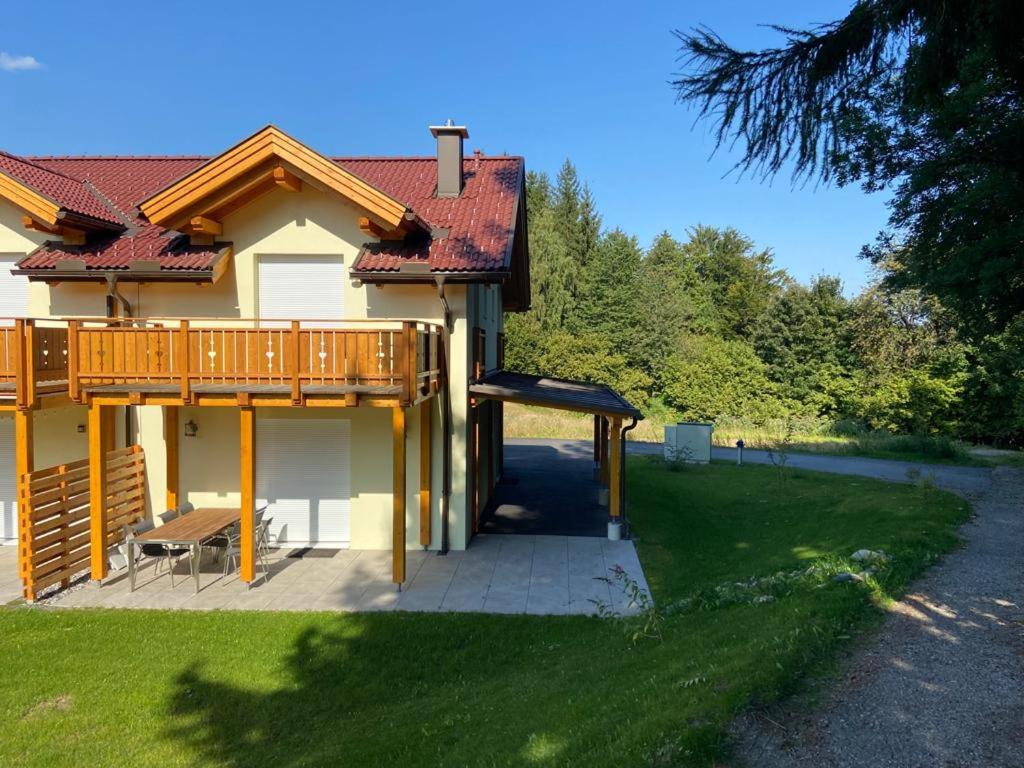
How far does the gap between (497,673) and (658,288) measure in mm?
39504

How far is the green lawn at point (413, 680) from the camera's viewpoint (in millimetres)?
4746

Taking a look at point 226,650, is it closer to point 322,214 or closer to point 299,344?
point 299,344

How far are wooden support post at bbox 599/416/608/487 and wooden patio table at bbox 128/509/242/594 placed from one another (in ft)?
30.4

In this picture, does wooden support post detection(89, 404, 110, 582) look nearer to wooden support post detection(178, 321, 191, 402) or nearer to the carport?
wooden support post detection(178, 321, 191, 402)

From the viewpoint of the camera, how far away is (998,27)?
4070 mm

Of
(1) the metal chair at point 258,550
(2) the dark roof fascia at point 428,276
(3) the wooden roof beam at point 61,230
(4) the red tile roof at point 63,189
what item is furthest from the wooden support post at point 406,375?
(3) the wooden roof beam at point 61,230

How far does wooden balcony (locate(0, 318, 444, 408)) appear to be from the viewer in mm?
9023

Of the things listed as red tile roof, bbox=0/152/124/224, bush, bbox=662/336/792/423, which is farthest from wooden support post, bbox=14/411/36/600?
bush, bbox=662/336/792/423

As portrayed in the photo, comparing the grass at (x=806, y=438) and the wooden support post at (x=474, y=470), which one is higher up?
the wooden support post at (x=474, y=470)

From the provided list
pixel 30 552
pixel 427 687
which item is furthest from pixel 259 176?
pixel 427 687

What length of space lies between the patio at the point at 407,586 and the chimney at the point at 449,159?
7.20 metres

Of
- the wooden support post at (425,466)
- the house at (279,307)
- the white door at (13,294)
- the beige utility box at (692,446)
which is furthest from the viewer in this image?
the beige utility box at (692,446)

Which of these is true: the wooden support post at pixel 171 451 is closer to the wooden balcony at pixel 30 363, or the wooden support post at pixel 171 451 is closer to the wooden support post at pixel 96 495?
the wooden support post at pixel 96 495

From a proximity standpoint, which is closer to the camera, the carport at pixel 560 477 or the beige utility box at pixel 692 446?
the carport at pixel 560 477
